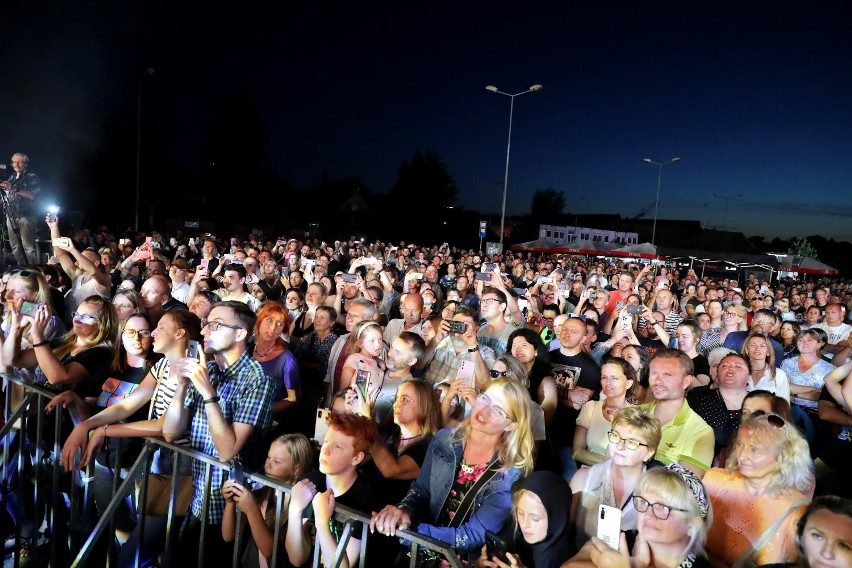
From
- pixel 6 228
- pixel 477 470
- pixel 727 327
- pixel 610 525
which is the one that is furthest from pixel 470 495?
pixel 6 228

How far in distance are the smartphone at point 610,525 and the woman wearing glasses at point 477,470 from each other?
1.80 feet

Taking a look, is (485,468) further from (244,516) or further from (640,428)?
(244,516)

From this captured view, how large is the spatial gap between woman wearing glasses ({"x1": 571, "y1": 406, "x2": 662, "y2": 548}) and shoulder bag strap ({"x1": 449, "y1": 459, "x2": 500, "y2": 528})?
1.45 ft

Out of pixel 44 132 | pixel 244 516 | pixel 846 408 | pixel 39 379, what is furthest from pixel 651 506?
pixel 44 132

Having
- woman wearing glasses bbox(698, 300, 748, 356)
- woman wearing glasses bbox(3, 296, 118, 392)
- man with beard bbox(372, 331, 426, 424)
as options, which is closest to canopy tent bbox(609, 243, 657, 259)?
woman wearing glasses bbox(698, 300, 748, 356)

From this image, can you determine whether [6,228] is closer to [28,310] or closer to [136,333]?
[28,310]

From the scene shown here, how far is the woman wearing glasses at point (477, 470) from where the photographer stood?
105 inches

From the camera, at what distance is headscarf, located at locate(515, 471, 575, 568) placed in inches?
98.2

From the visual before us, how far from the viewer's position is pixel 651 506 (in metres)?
2.42

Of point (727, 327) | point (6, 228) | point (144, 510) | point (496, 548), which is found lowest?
point (144, 510)

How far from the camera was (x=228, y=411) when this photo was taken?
3.11 metres

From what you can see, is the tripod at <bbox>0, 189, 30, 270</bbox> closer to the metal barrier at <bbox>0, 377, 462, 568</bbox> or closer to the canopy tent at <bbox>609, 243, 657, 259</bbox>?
the metal barrier at <bbox>0, 377, 462, 568</bbox>

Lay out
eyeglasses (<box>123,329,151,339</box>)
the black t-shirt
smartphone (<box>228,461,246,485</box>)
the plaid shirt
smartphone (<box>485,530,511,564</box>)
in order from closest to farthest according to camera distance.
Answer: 1. smartphone (<box>485,530,511,564</box>)
2. smartphone (<box>228,461,246,485</box>)
3. the plaid shirt
4. eyeglasses (<box>123,329,151,339</box>)
5. the black t-shirt

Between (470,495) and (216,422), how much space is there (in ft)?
4.22
